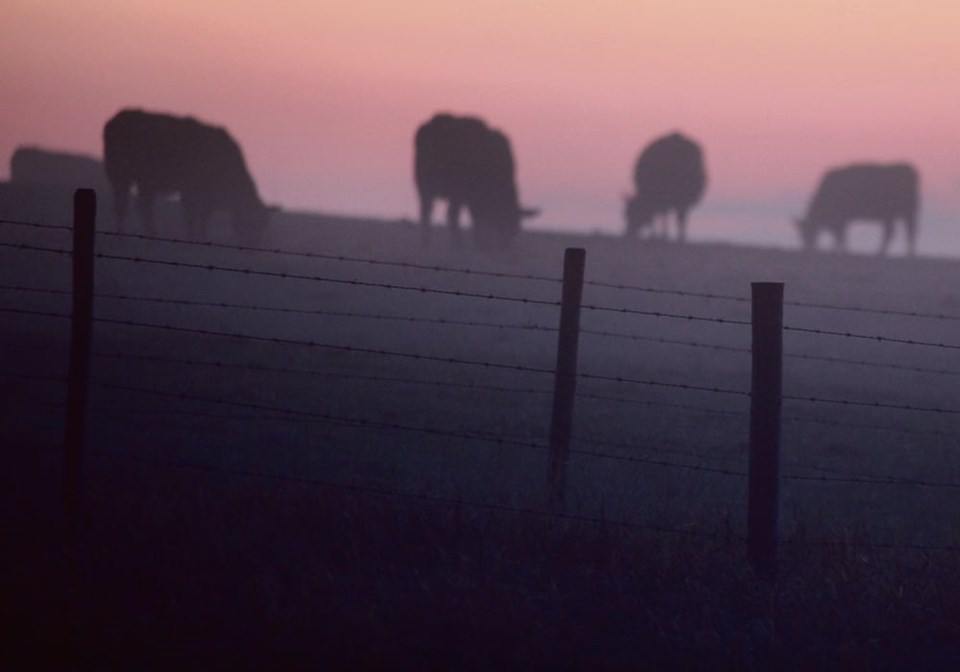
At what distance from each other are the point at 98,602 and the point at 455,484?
3747 millimetres

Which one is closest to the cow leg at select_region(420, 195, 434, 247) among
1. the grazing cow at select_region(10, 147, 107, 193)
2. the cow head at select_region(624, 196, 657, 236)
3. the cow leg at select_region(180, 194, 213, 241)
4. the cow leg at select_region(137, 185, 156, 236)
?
the cow leg at select_region(180, 194, 213, 241)

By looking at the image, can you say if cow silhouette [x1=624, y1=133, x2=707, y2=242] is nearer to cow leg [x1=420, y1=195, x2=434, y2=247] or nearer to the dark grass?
cow leg [x1=420, y1=195, x2=434, y2=247]

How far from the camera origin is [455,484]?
8.67m

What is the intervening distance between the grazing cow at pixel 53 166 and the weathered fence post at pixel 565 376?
5487 centimetres

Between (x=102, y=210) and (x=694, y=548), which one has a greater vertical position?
(x=102, y=210)

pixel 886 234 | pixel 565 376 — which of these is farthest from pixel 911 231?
pixel 565 376

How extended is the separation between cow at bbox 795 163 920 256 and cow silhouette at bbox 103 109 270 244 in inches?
1102

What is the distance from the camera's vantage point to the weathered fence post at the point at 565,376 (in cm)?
714

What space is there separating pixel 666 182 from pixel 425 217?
17.2 m

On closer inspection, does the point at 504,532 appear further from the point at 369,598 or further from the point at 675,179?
the point at 675,179

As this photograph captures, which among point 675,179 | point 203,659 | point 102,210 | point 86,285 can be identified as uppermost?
point 675,179

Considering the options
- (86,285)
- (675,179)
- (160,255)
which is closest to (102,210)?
(160,255)

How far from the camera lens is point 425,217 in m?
31.8

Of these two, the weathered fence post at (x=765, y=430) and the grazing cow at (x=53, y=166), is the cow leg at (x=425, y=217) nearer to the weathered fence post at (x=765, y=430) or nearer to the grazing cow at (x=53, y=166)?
the weathered fence post at (x=765, y=430)
